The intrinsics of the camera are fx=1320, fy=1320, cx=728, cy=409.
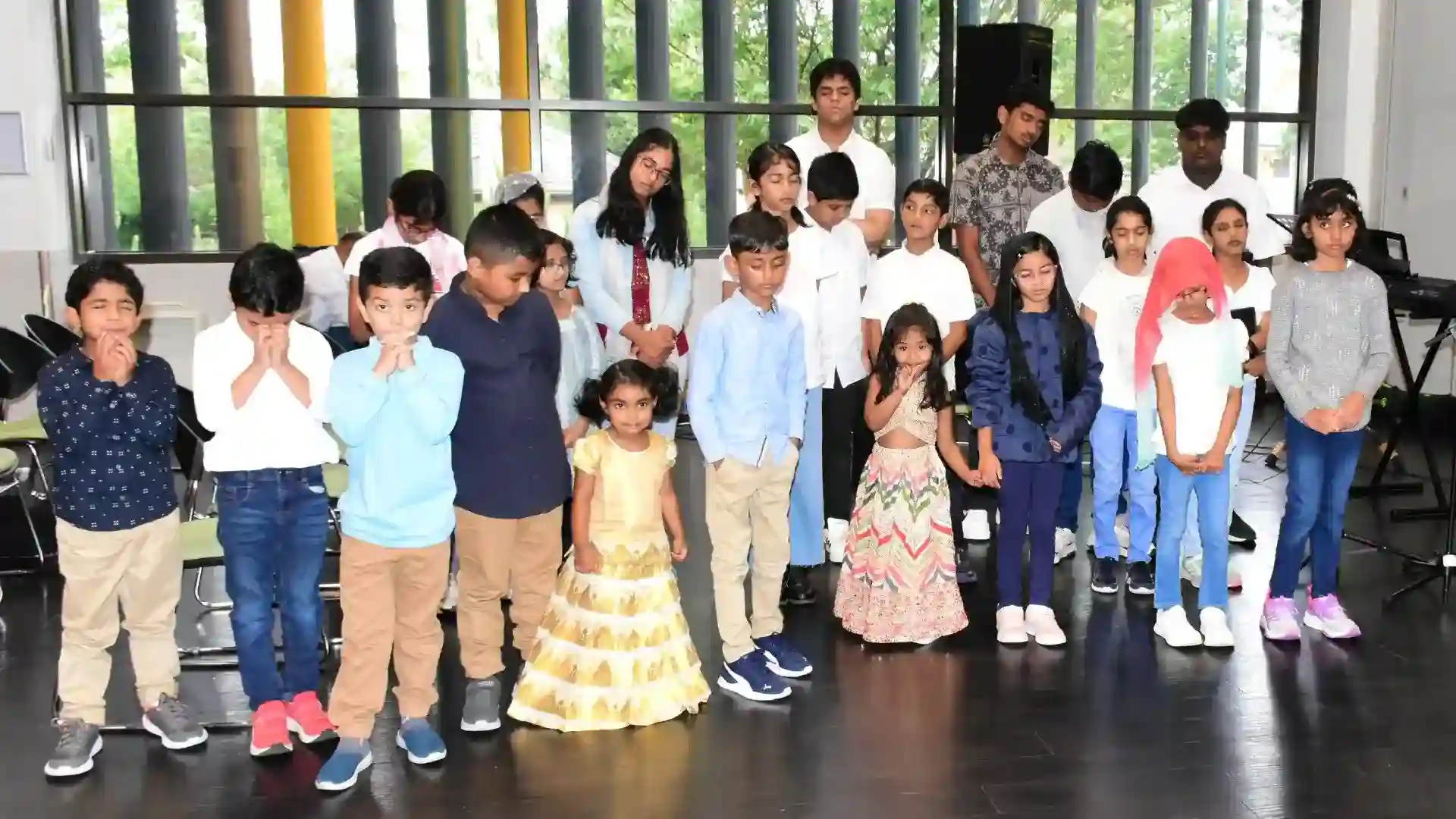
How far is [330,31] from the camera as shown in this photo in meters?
7.85

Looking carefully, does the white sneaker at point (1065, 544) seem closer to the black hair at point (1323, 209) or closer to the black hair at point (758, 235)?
the black hair at point (1323, 209)

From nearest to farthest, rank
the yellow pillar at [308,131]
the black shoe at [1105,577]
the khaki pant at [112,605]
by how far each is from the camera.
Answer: the khaki pant at [112,605] < the black shoe at [1105,577] < the yellow pillar at [308,131]

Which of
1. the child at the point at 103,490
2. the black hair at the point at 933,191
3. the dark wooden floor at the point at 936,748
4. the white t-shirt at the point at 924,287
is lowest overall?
the dark wooden floor at the point at 936,748

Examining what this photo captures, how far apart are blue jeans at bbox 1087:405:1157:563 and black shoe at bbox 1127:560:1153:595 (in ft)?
0.06

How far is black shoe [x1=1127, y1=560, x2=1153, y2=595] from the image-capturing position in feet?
14.5

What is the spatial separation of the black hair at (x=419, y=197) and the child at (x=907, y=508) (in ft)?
4.94

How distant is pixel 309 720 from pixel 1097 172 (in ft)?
10.0

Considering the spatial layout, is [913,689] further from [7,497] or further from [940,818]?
[7,497]

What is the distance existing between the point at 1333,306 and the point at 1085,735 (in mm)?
1488

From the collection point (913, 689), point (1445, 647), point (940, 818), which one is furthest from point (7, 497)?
point (1445, 647)

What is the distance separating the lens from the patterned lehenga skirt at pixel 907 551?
3.95 m

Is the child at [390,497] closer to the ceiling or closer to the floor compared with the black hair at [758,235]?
closer to the floor

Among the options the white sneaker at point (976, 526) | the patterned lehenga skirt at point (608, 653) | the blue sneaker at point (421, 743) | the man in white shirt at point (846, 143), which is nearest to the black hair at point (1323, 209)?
→ the man in white shirt at point (846, 143)

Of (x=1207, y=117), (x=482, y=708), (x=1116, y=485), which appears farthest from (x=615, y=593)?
(x=1207, y=117)
